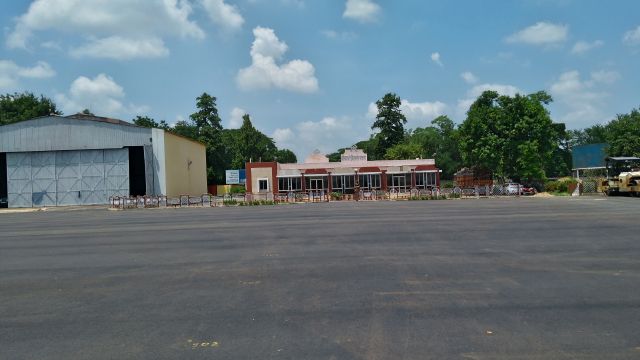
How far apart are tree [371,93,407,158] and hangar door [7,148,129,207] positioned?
49138mm

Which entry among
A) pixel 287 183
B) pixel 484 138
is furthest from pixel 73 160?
pixel 484 138

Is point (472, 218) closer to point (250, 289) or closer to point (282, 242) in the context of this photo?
point (282, 242)

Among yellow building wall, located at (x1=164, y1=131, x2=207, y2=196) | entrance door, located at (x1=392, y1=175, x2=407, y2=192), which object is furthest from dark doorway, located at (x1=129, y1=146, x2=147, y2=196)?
entrance door, located at (x1=392, y1=175, x2=407, y2=192)

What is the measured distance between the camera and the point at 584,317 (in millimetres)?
6828

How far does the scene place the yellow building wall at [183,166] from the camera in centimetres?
5659

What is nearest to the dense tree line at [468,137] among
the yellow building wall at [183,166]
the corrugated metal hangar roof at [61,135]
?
the yellow building wall at [183,166]

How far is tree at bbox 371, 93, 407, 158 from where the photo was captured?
90938 millimetres

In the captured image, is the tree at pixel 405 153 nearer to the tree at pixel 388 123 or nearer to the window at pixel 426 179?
the tree at pixel 388 123

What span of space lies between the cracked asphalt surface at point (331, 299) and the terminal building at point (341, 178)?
41.7 metres

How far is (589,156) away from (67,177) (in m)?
73.1

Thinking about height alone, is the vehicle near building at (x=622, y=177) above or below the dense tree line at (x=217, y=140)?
below

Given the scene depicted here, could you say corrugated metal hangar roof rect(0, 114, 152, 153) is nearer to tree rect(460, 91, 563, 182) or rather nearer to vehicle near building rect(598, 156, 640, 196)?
tree rect(460, 91, 563, 182)

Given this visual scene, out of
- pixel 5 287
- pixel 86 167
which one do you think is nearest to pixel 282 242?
pixel 5 287

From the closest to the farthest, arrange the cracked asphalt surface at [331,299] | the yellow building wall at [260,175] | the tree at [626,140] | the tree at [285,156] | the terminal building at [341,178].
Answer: the cracked asphalt surface at [331,299] → the terminal building at [341,178] → the yellow building wall at [260,175] → the tree at [626,140] → the tree at [285,156]
